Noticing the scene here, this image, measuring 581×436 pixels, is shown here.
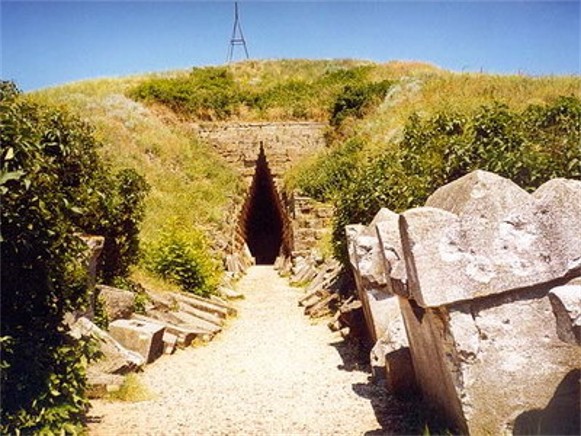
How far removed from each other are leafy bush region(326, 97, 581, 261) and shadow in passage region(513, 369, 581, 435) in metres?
3.75

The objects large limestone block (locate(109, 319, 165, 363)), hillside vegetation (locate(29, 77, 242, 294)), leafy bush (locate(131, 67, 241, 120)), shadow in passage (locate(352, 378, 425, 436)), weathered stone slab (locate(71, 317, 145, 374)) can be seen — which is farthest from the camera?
leafy bush (locate(131, 67, 241, 120))

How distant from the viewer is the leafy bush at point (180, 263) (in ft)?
Answer: 37.2

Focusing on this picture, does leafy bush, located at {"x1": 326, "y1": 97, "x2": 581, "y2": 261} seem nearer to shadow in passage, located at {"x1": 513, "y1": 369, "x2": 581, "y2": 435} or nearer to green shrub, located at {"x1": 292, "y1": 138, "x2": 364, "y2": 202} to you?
shadow in passage, located at {"x1": 513, "y1": 369, "x2": 581, "y2": 435}

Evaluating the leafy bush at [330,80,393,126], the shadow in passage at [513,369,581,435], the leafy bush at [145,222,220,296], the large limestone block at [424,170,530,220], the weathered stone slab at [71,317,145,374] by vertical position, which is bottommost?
the shadow in passage at [513,369,581,435]

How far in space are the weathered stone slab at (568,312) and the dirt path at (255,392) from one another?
2385 mm

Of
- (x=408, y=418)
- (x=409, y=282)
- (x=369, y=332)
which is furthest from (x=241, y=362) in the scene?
(x=409, y=282)

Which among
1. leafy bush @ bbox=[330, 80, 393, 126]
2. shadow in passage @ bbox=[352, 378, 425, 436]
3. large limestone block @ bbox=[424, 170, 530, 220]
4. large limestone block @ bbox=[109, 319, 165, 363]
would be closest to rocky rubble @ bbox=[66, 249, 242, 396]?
large limestone block @ bbox=[109, 319, 165, 363]

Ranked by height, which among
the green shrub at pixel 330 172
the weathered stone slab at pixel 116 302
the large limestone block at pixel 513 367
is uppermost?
the green shrub at pixel 330 172

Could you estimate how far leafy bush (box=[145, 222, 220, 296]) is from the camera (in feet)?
37.2

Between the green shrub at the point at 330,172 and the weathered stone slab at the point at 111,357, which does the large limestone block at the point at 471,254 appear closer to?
the weathered stone slab at the point at 111,357

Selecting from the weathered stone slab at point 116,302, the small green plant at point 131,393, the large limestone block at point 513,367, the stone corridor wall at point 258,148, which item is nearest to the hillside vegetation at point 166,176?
the stone corridor wall at point 258,148

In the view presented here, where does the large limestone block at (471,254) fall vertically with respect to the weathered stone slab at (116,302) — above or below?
below

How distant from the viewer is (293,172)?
840 inches

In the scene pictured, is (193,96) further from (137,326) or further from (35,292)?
(35,292)
